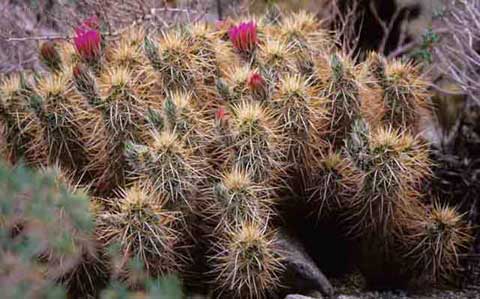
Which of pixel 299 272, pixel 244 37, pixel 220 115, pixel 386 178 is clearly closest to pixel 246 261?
pixel 299 272

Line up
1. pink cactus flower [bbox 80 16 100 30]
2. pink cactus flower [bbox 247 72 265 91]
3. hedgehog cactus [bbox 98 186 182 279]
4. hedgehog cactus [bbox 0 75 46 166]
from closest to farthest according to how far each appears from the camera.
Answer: hedgehog cactus [bbox 98 186 182 279] → pink cactus flower [bbox 247 72 265 91] → hedgehog cactus [bbox 0 75 46 166] → pink cactus flower [bbox 80 16 100 30]

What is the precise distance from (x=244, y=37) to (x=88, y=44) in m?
0.88

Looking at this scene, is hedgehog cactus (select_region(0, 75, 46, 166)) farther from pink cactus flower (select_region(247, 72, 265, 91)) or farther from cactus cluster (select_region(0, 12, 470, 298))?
pink cactus flower (select_region(247, 72, 265, 91))

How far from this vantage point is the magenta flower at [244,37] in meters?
5.25

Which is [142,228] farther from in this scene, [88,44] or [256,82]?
[88,44]

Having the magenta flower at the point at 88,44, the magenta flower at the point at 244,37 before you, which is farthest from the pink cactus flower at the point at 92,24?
the magenta flower at the point at 244,37

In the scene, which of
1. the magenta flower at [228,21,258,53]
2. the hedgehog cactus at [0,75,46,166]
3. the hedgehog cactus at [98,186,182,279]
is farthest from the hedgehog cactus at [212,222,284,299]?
the hedgehog cactus at [0,75,46,166]

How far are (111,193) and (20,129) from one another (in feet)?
2.11

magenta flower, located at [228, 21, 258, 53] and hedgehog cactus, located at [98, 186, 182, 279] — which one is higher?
magenta flower, located at [228, 21, 258, 53]

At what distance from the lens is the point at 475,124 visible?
22.0 feet

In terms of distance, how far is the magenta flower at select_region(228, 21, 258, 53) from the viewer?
17.2ft

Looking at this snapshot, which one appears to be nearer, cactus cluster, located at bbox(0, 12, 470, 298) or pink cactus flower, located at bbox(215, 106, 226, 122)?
cactus cluster, located at bbox(0, 12, 470, 298)

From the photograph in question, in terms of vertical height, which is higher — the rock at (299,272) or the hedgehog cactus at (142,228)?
the hedgehog cactus at (142,228)

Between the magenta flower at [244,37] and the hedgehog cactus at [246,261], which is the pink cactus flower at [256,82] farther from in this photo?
the hedgehog cactus at [246,261]
